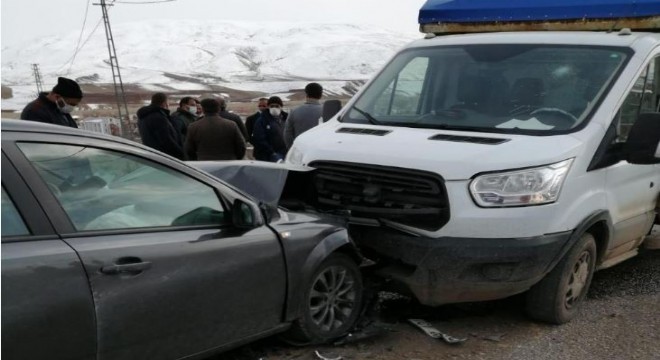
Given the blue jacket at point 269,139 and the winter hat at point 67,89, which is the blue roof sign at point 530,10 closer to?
the blue jacket at point 269,139

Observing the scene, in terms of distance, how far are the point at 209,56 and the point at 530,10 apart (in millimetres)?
156222

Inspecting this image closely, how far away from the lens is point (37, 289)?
2502mm

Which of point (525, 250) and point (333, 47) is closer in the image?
point (525, 250)

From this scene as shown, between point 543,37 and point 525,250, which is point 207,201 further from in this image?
point 543,37

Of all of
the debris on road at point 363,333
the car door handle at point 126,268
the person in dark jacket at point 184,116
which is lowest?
the debris on road at point 363,333

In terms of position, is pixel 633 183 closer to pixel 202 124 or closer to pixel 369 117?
pixel 369 117

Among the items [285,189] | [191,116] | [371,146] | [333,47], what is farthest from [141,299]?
[333,47]

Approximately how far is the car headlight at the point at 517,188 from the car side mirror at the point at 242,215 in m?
1.38

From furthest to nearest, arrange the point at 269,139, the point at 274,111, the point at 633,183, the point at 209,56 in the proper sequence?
the point at 209,56
the point at 274,111
the point at 269,139
the point at 633,183

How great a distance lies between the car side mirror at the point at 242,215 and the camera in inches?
134

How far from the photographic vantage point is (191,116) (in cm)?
898

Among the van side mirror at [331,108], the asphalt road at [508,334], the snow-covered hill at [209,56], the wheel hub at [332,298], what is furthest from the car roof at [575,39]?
the snow-covered hill at [209,56]

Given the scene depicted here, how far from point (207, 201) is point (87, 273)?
85 centimetres

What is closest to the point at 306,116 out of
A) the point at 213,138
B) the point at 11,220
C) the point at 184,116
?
the point at 213,138
